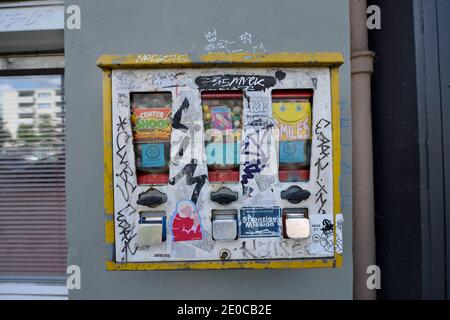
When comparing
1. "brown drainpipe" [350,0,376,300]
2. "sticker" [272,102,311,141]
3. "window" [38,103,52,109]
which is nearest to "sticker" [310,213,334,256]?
"sticker" [272,102,311,141]

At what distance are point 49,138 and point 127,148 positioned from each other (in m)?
1.68

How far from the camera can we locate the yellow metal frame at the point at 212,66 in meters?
1.78

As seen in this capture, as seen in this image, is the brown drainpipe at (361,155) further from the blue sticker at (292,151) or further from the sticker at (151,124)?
the sticker at (151,124)

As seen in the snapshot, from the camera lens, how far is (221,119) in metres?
1.84

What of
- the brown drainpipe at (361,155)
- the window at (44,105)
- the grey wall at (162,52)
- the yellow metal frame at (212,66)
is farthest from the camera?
the window at (44,105)

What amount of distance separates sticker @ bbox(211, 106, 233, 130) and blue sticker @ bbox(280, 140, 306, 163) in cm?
35

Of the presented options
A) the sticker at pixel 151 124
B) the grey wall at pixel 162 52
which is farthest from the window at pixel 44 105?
the sticker at pixel 151 124

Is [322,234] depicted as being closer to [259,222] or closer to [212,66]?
[259,222]

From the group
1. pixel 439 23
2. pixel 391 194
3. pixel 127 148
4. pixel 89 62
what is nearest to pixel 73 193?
pixel 127 148

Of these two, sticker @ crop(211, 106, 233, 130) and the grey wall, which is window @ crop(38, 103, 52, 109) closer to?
the grey wall

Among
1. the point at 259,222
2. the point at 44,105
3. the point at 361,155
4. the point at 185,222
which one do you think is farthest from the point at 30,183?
the point at 361,155

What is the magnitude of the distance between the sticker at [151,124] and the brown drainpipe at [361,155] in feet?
4.94

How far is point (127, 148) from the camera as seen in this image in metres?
1.81

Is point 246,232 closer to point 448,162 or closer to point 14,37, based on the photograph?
point 448,162
